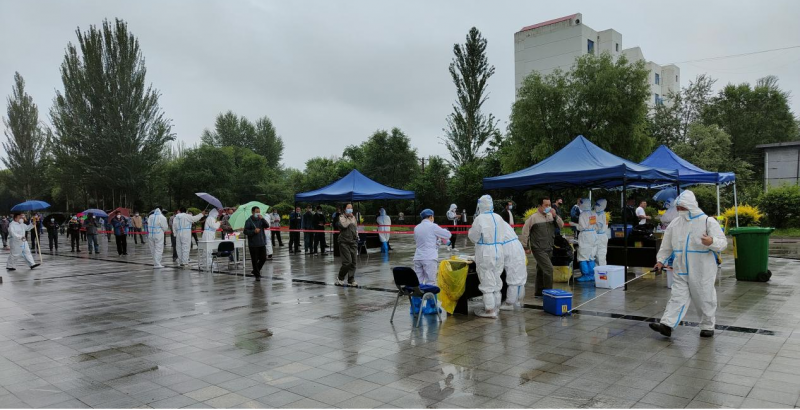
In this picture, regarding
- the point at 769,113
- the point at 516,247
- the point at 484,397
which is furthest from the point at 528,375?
the point at 769,113

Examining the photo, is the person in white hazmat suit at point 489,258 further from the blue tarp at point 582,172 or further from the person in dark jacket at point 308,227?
the person in dark jacket at point 308,227

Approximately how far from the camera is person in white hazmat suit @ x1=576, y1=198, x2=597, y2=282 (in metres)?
10.4

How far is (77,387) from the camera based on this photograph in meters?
4.70

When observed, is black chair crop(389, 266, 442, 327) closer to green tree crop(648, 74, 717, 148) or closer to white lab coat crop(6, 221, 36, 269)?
white lab coat crop(6, 221, 36, 269)

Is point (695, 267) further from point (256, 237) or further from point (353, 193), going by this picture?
point (353, 193)

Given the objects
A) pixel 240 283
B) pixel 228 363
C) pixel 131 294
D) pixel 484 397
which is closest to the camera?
pixel 484 397

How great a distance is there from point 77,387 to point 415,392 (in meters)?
3.15

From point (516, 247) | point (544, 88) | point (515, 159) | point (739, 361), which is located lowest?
point (739, 361)

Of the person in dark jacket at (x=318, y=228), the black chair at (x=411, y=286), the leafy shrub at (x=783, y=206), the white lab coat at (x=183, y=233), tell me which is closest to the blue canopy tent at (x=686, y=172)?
the black chair at (x=411, y=286)

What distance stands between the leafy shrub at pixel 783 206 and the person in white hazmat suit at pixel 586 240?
17.2 metres

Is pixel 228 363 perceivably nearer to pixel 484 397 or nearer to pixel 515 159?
pixel 484 397

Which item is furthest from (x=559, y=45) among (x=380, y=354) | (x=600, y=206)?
(x=380, y=354)

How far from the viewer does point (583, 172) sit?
9.89 metres

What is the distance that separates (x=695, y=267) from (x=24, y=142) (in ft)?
215
